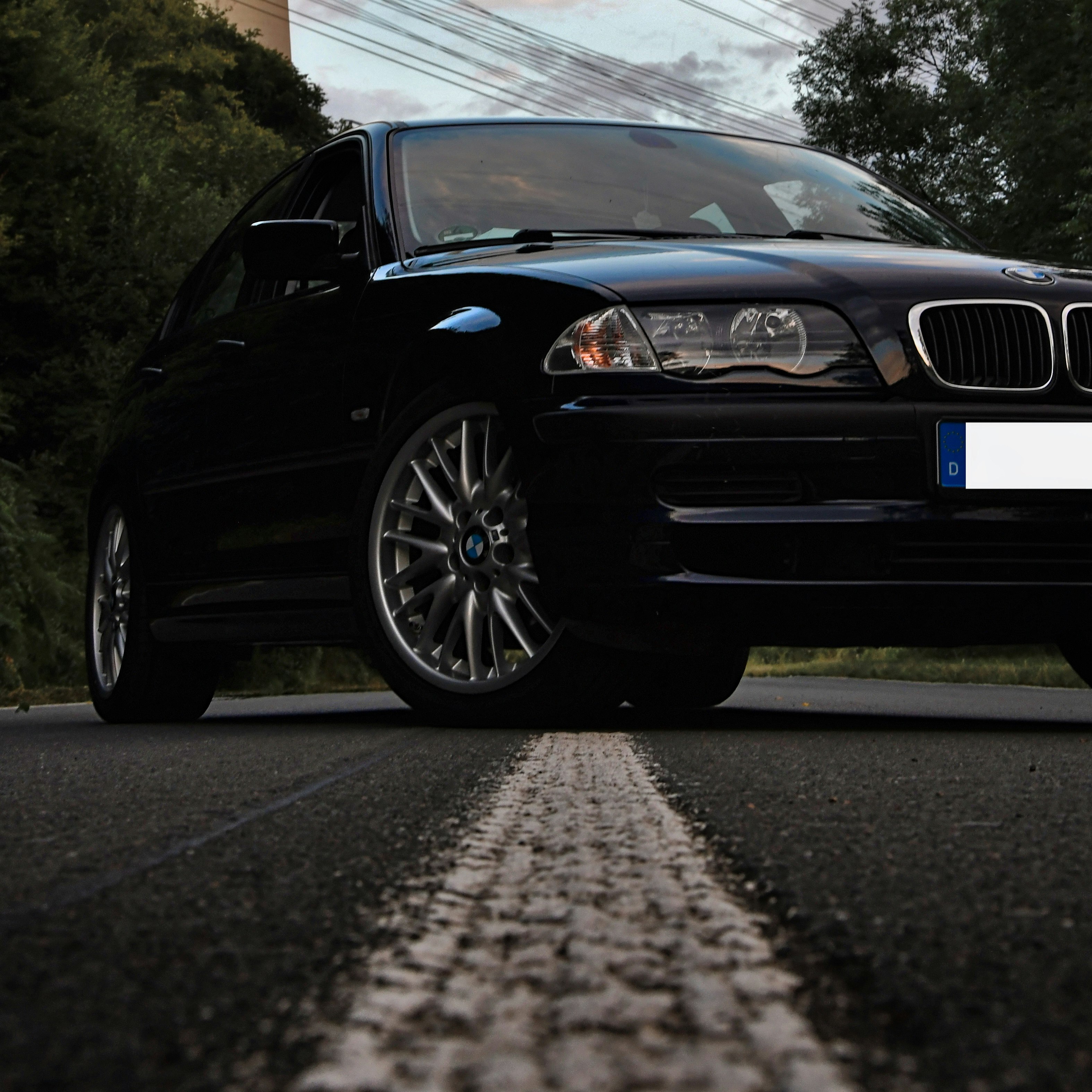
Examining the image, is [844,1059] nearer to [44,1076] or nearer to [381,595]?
[44,1076]

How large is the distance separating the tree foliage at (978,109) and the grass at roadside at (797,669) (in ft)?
16.8

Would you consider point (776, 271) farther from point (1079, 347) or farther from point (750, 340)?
point (1079, 347)

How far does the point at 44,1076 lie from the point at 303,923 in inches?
23.8

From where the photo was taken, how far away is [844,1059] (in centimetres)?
135

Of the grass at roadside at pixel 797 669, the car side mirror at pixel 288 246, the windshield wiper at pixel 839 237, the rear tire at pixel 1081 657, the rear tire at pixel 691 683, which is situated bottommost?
the grass at roadside at pixel 797 669

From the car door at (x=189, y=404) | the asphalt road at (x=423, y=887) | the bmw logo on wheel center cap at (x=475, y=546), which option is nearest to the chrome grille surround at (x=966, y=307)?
the asphalt road at (x=423, y=887)

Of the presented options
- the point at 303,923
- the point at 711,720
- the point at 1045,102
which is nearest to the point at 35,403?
the point at 1045,102

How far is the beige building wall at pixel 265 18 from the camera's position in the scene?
54.5m

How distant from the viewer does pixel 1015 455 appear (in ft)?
14.6

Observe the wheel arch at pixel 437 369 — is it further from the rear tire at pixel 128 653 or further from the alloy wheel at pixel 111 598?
the alloy wheel at pixel 111 598

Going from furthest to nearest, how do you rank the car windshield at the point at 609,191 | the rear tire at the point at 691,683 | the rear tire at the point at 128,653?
the rear tire at the point at 128,653 → the rear tire at the point at 691,683 → the car windshield at the point at 609,191

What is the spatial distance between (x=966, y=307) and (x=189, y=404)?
2800 millimetres

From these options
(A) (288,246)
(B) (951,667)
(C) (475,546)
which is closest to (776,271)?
(C) (475,546)

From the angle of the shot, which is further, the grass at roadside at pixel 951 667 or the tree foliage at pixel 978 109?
the tree foliage at pixel 978 109
